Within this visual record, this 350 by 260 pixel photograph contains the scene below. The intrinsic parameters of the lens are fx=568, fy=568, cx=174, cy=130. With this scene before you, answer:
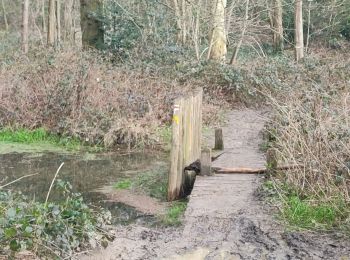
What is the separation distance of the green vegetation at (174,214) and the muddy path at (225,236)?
0.22 metres

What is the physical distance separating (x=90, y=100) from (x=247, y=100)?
5.70m

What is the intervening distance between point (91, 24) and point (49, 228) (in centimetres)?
1438

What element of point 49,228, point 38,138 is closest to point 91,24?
point 38,138

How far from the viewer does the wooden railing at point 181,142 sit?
8648mm

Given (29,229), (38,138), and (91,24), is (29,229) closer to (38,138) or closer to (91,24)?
(38,138)

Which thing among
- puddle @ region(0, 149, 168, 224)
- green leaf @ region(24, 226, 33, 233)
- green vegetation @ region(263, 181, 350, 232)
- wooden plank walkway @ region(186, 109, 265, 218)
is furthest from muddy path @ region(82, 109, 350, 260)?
puddle @ region(0, 149, 168, 224)

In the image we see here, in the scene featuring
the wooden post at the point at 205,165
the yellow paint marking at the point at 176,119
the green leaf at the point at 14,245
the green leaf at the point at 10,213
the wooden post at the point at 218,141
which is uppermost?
the yellow paint marking at the point at 176,119

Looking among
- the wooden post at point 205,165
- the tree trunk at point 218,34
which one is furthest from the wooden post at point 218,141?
the tree trunk at point 218,34

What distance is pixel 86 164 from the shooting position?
11.6 metres

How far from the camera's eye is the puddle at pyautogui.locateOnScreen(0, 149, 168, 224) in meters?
9.27

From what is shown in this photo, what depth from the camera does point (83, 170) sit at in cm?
1113

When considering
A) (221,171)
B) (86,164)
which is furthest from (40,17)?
(221,171)

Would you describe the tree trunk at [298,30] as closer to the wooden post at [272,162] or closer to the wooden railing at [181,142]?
the wooden railing at [181,142]

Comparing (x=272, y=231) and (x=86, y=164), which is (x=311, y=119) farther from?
(x=86, y=164)
